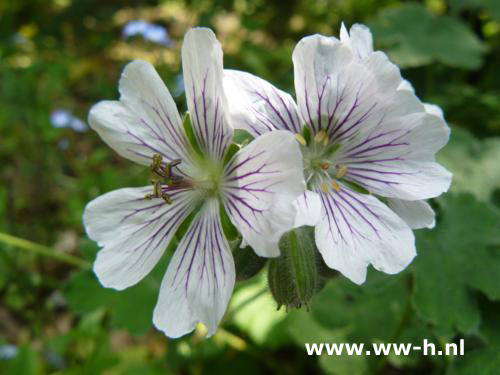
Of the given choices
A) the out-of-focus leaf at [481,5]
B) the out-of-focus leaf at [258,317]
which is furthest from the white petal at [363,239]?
the out-of-focus leaf at [481,5]

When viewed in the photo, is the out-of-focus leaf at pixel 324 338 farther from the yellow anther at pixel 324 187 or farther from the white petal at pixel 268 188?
the white petal at pixel 268 188

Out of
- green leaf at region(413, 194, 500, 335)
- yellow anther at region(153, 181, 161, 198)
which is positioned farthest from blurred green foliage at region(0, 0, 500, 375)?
yellow anther at region(153, 181, 161, 198)

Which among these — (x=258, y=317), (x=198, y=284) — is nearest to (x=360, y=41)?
(x=198, y=284)

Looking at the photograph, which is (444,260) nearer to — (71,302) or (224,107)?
(224,107)

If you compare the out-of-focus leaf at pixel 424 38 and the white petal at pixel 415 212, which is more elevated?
the white petal at pixel 415 212

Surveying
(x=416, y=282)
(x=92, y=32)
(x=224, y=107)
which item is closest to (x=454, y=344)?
(x=416, y=282)

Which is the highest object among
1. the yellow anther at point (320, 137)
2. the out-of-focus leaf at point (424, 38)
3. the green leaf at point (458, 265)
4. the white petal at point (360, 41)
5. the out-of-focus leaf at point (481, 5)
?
the white petal at point (360, 41)
